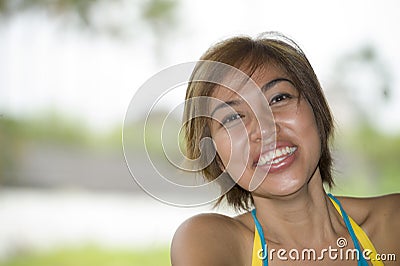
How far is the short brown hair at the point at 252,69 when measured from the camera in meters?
0.93

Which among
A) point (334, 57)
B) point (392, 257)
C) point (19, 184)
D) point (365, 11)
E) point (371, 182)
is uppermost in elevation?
point (365, 11)

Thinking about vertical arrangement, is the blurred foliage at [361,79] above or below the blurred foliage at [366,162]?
above

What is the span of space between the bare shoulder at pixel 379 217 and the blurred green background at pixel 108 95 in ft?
3.79

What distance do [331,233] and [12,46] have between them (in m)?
1.61

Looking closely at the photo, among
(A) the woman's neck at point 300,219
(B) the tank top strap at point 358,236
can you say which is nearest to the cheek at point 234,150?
(A) the woman's neck at point 300,219

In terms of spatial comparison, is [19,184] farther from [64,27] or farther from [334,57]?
[334,57]

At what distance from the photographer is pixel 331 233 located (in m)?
1.00

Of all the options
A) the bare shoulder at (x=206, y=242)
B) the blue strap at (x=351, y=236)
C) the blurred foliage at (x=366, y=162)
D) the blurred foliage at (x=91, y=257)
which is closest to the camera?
the bare shoulder at (x=206, y=242)

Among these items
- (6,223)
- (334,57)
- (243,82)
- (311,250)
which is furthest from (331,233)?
(6,223)

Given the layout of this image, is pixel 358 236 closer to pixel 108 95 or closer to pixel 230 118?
pixel 230 118

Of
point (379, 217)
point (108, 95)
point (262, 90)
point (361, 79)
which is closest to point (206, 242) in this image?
point (262, 90)

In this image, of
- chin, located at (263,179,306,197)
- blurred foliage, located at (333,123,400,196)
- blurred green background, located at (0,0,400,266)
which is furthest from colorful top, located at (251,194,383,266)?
blurred foliage, located at (333,123,400,196)

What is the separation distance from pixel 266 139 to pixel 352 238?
0.87 feet

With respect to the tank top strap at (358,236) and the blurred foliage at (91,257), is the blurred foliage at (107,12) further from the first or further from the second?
the tank top strap at (358,236)
